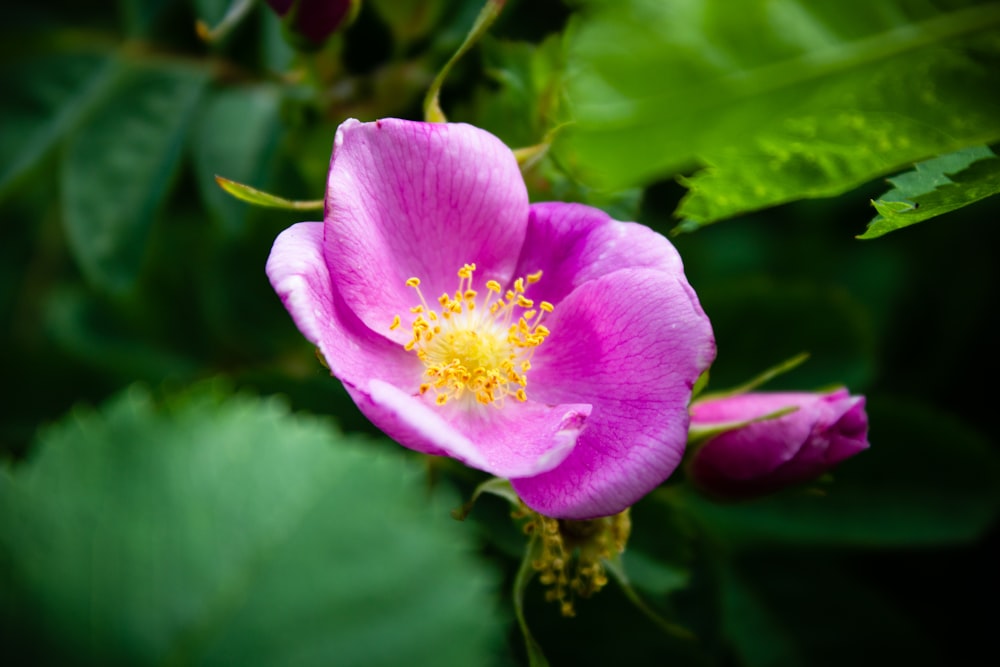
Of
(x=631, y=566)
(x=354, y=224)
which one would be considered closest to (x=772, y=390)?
(x=631, y=566)

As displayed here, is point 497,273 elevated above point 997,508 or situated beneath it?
elevated above

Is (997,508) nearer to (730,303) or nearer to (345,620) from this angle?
(730,303)

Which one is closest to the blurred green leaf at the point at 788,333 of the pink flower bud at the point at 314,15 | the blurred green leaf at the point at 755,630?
the blurred green leaf at the point at 755,630

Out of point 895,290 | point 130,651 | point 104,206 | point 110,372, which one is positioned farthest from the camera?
point 895,290

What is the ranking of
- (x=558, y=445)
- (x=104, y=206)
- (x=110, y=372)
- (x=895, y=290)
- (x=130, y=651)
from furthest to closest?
(x=895, y=290) → (x=110, y=372) → (x=104, y=206) → (x=558, y=445) → (x=130, y=651)

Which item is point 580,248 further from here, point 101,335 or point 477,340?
point 101,335

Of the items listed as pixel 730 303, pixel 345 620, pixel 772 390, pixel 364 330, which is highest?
pixel 345 620
